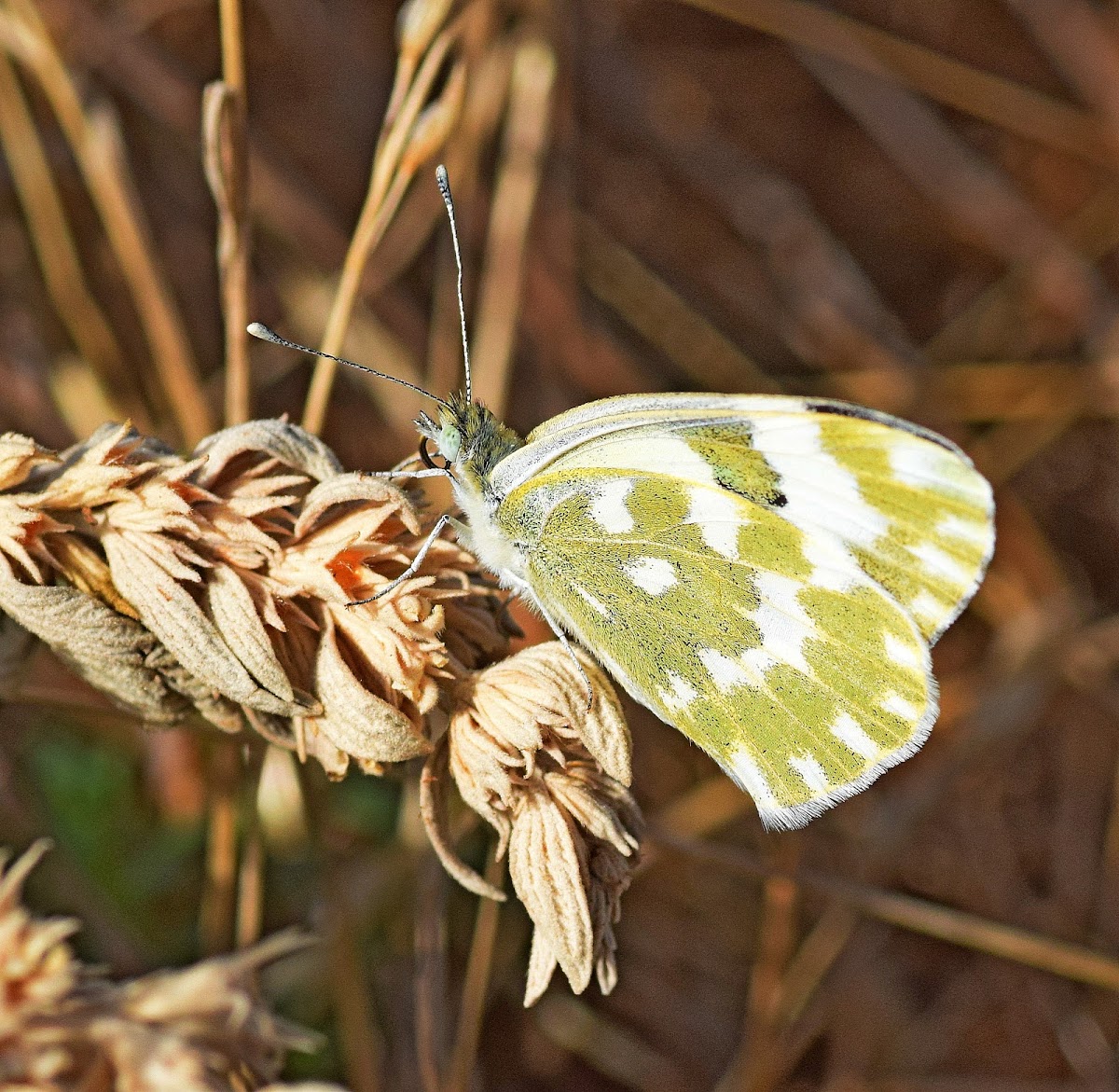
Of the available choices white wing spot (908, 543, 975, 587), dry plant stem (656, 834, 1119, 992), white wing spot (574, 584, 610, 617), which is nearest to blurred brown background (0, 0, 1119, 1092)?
dry plant stem (656, 834, 1119, 992)

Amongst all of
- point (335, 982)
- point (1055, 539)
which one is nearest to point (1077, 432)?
point (1055, 539)

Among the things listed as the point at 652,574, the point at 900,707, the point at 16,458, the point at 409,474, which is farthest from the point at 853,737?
the point at 16,458

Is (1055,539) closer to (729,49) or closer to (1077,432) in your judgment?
(1077,432)

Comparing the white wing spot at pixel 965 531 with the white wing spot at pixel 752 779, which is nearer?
the white wing spot at pixel 752 779

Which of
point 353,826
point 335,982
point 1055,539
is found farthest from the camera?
point 1055,539

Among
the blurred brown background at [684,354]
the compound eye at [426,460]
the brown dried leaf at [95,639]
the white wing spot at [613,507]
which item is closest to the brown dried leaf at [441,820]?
the brown dried leaf at [95,639]

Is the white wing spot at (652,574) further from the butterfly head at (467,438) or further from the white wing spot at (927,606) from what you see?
the white wing spot at (927,606)
